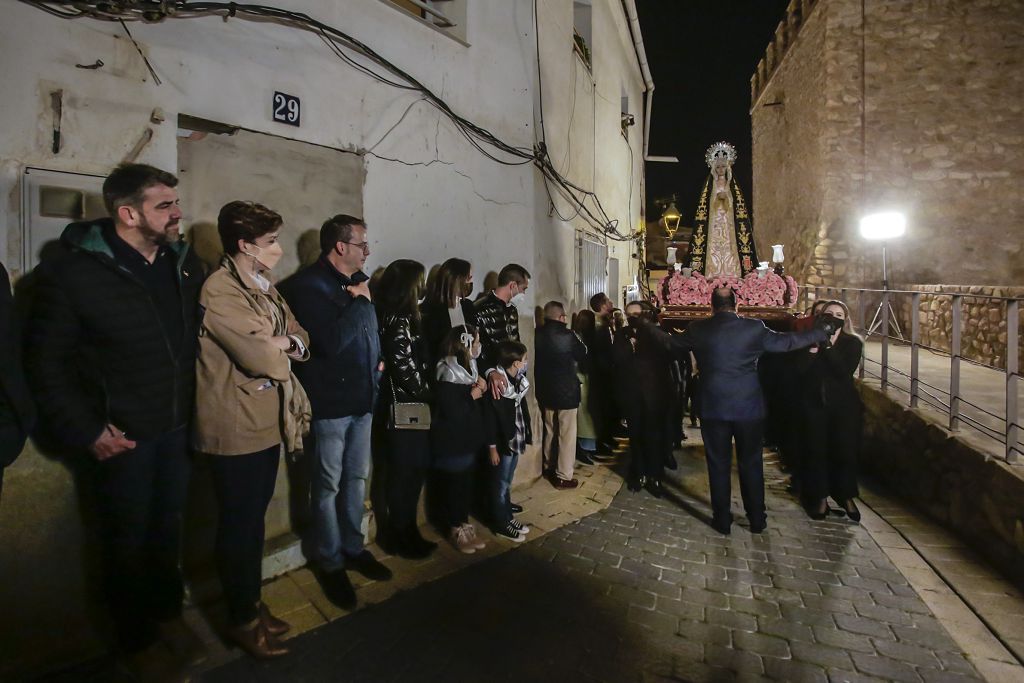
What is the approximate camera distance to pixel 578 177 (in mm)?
7898

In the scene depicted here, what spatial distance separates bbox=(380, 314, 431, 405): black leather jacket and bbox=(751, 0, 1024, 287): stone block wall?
14.5 m

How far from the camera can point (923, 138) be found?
1480cm

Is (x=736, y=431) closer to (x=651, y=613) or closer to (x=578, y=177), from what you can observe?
(x=651, y=613)

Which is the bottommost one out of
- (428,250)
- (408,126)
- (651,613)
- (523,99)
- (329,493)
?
(651,613)

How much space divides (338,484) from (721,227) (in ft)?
29.1

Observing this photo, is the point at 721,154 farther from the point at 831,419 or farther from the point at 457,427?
A: the point at 457,427

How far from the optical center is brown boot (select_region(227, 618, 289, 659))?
2.87 meters

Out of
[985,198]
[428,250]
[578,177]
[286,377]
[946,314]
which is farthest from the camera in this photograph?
[985,198]

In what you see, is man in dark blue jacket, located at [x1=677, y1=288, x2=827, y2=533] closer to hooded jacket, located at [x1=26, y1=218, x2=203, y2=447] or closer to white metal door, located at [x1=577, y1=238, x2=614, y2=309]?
white metal door, located at [x1=577, y1=238, x2=614, y2=309]

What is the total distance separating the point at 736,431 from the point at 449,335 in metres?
2.48

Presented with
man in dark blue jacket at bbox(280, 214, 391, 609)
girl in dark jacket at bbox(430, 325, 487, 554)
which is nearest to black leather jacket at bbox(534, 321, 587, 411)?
girl in dark jacket at bbox(430, 325, 487, 554)

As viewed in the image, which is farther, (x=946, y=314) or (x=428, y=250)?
(x=946, y=314)

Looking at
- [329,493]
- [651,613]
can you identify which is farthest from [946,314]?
[329,493]

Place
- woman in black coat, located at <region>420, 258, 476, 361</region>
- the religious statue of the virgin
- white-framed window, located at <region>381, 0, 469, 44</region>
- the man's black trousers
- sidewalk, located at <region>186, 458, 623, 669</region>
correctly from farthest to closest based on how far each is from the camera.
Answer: the religious statue of the virgin, white-framed window, located at <region>381, 0, 469, 44</region>, woman in black coat, located at <region>420, 258, 476, 361</region>, sidewalk, located at <region>186, 458, 623, 669</region>, the man's black trousers
